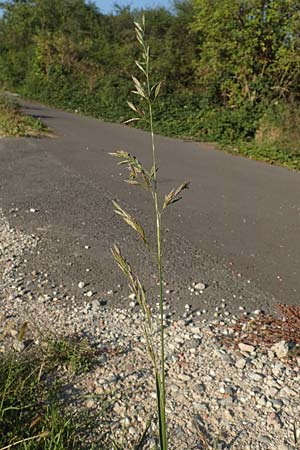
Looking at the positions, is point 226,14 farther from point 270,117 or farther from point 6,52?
point 6,52

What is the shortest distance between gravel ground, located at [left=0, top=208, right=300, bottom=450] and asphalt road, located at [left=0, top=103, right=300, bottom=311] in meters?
0.30

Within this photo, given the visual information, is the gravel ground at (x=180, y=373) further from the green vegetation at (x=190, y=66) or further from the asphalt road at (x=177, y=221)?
the green vegetation at (x=190, y=66)

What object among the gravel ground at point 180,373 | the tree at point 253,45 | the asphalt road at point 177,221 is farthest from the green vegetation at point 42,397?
the tree at point 253,45

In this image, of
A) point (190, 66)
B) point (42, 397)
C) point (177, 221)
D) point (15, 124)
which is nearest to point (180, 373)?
point (42, 397)

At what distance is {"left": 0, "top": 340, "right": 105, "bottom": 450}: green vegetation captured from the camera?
6.68 feet

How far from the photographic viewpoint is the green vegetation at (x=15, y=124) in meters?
11.8

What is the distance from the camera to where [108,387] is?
2627 mm

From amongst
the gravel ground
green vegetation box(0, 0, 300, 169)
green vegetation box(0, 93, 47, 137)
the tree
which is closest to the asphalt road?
the gravel ground

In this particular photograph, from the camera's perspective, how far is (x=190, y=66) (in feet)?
62.5

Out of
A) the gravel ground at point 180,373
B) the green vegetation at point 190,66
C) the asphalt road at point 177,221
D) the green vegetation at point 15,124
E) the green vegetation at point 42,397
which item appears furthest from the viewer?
the green vegetation at point 190,66

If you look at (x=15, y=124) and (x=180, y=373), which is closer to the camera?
(x=180, y=373)

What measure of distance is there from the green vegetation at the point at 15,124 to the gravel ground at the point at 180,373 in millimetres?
8662

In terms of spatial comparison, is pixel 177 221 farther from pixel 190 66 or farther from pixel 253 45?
pixel 190 66

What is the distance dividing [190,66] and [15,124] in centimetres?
944
